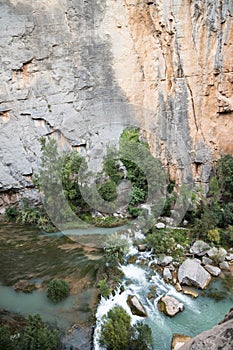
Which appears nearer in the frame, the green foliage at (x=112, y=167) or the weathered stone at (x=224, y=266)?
the weathered stone at (x=224, y=266)

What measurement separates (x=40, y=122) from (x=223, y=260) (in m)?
10.6

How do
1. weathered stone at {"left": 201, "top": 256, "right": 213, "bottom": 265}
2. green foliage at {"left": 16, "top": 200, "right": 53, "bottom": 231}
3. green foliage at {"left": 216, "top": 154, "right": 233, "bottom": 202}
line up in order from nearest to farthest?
weathered stone at {"left": 201, "top": 256, "right": 213, "bottom": 265} < green foliage at {"left": 216, "top": 154, "right": 233, "bottom": 202} < green foliage at {"left": 16, "top": 200, "right": 53, "bottom": 231}

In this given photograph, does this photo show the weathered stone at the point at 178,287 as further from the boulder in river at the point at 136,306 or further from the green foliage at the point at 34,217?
the green foliage at the point at 34,217

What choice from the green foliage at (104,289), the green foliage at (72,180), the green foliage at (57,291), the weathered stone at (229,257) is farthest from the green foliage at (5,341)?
the weathered stone at (229,257)

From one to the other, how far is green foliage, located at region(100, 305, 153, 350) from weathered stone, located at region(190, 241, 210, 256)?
14.2ft

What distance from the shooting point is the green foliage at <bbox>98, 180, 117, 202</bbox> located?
47.6ft

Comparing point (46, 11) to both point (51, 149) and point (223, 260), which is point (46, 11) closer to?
point (51, 149)

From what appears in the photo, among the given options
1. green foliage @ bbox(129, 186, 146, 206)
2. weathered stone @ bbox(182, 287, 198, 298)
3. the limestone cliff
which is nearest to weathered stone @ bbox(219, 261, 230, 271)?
weathered stone @ bbox(182, 287, 198, 298)

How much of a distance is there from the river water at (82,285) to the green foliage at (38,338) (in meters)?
1.00

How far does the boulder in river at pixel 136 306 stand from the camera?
8.64 metres

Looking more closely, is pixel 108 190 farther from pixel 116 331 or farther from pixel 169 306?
pixel 116 331

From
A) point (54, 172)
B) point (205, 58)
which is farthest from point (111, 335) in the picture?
point (205, 58)

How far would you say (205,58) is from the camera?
13.4 m

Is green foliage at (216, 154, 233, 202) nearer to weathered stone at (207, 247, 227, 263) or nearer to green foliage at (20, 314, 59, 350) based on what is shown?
weathered stone at (207, 247, 227, 263)
